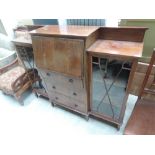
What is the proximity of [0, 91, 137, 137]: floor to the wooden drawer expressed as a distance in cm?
19

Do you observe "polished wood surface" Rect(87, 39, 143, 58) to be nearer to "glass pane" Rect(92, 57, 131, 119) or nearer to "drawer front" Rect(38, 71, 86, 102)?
"glass pane" Rect(92, 57, 131, 119)

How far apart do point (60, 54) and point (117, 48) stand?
1.57 ft

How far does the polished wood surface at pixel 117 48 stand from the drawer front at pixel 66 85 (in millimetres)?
340

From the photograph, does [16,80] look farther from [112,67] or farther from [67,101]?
[112,67]

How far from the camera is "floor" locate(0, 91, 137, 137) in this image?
1572 millimetres

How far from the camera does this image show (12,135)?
5.21 feet

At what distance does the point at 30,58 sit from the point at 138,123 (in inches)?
55.6

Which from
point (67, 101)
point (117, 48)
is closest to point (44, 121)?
point (67, 101)

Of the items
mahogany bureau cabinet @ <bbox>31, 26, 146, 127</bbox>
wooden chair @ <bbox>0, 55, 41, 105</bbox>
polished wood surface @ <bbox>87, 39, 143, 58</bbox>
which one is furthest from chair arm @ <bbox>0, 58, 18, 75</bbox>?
polished wood surface @ <bbox>87, 39, 143, 58</bbox>

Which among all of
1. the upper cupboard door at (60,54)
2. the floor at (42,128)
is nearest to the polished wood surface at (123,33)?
the upper cupboard door at (60,54)

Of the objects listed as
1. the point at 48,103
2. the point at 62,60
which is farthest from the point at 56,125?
the point at 62,60

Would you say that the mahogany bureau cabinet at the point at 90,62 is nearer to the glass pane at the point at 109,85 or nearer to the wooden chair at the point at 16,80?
the glass pane at the point at 109,85

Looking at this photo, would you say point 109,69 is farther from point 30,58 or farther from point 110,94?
point 30,58

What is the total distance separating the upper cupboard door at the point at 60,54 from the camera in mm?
1068
